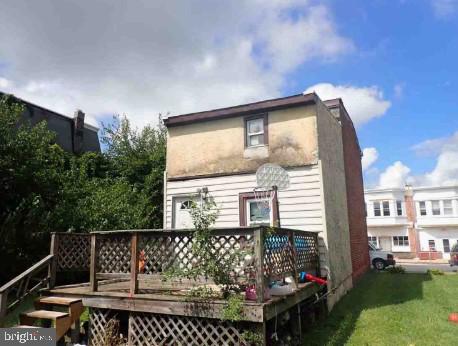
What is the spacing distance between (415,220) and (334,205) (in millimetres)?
31645

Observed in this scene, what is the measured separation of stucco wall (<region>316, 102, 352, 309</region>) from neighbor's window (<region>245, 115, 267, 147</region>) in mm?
1692

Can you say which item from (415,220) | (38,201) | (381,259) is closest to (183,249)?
(38,201)

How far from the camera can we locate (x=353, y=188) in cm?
1543

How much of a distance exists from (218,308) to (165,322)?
1149 millimetres

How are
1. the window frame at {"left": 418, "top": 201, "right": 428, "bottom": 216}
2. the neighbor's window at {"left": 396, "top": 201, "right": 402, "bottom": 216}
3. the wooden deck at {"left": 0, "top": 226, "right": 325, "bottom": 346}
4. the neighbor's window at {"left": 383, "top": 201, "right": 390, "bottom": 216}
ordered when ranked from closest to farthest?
1. the wooden deck at {"left": 0, "top": 226, "right": 325, "bottom": 346}
2. the window frame at {"left": 418, "top": 201, "right": 428, "bottom": 216}
3. the neighbor's window at {"left": 396, "top": 201, "right": 402, "bottom": 216}
4. the neighbor's window at {"left": 383, "top": 201, "right": 390, "bottom": 216}

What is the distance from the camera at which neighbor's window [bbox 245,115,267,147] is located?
10.6 m

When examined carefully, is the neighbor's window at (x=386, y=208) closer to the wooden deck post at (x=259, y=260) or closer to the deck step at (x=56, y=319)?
the wooden deck post at (x=259, y=260)

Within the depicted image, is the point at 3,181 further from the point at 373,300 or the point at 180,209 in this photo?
the point at 373,300

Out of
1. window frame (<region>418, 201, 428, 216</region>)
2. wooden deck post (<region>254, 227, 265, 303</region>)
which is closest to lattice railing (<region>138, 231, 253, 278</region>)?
wooden deck post (<region>254, 227, 265, 303</region>)

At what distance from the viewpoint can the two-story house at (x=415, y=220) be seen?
35.9 meters

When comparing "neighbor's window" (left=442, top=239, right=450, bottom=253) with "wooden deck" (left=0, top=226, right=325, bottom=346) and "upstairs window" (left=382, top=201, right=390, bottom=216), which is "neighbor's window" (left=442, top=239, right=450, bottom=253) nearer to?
"upstairs window" (left=382, top=201, right=390, bottom=216)

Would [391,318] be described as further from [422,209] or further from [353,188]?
[422,209]

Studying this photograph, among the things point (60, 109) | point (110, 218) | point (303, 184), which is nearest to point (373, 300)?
point (303, 184)

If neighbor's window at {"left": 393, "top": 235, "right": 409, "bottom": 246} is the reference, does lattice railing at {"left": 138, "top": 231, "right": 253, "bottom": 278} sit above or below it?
above
